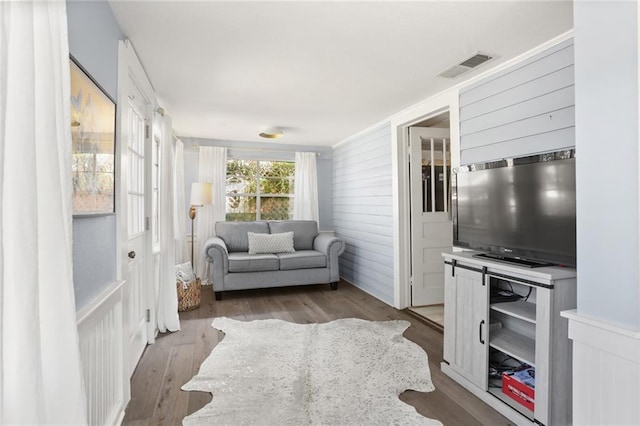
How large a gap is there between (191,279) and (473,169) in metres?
3.23

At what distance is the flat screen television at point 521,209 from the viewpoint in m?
1.89

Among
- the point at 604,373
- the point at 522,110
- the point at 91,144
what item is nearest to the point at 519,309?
the point at 604,373

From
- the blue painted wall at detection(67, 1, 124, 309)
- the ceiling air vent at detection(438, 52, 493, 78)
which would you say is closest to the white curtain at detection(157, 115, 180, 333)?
the blue painted wall at detection(67, 1, 124, 309)

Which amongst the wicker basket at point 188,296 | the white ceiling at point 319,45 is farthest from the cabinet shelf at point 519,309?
the wicker basket at point 188,296

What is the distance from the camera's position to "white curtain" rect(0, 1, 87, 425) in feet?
2.53

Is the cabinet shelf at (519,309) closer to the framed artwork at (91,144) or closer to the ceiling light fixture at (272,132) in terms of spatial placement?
the framed artwork at (91,144)

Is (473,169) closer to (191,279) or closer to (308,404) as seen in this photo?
(308,404)

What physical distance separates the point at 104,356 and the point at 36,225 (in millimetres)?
1098

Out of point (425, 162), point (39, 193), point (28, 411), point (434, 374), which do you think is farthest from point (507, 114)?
point (28, 411)

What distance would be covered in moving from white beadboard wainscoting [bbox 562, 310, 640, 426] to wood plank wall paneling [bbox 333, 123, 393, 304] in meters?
2.73

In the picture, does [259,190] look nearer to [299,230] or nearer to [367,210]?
[299,230]

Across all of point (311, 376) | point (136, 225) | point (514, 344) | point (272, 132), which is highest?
point (272, 132)

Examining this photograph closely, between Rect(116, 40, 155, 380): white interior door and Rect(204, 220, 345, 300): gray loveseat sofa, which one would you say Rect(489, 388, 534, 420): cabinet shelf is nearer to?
Rect(116, 40, 155, 380): white interior door

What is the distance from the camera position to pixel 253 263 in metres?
4.49
